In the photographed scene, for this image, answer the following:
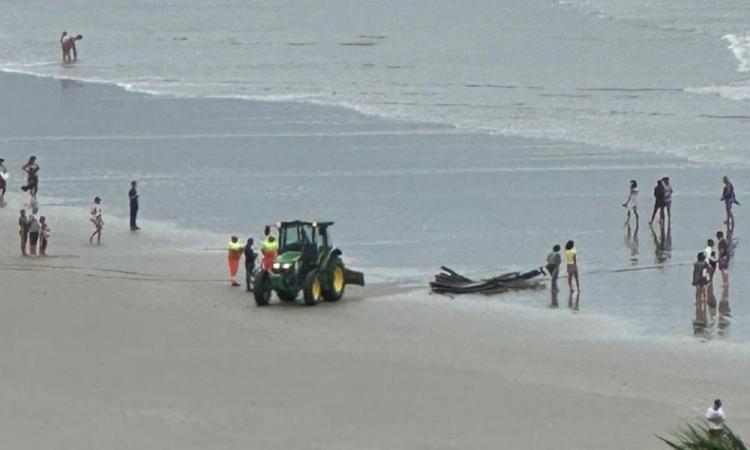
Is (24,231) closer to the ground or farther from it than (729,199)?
closer to the ground

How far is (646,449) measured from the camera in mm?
17969

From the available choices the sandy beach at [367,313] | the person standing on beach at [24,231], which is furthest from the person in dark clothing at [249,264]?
the person standing on beach at [24,231]

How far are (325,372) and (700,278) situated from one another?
5.59 m

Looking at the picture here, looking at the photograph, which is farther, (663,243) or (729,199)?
(729,199)

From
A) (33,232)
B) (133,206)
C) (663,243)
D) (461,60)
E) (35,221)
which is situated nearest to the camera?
(33,232)

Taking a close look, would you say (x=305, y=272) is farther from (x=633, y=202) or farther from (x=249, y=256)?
(x=633, y=202)

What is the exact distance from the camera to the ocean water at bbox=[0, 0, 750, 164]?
44000 millimetres

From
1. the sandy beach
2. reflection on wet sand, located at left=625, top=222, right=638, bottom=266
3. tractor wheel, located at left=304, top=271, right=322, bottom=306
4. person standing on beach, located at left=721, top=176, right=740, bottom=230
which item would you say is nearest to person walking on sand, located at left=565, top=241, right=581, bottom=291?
the sandy beach

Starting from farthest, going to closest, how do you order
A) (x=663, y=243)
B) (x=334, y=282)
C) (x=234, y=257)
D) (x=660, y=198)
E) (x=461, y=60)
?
1. (x=461, y=60)
2. (x=660, y=198)
3. (x=663, y=243)
4. (x=234, y=257)
5. (x=334, y=282)

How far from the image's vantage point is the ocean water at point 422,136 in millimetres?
29203

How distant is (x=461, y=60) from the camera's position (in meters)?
59.6

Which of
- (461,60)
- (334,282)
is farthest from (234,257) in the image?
(461,60)

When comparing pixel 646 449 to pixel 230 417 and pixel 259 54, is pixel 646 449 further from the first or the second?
pixel 259 54

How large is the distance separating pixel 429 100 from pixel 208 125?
7038 mm
